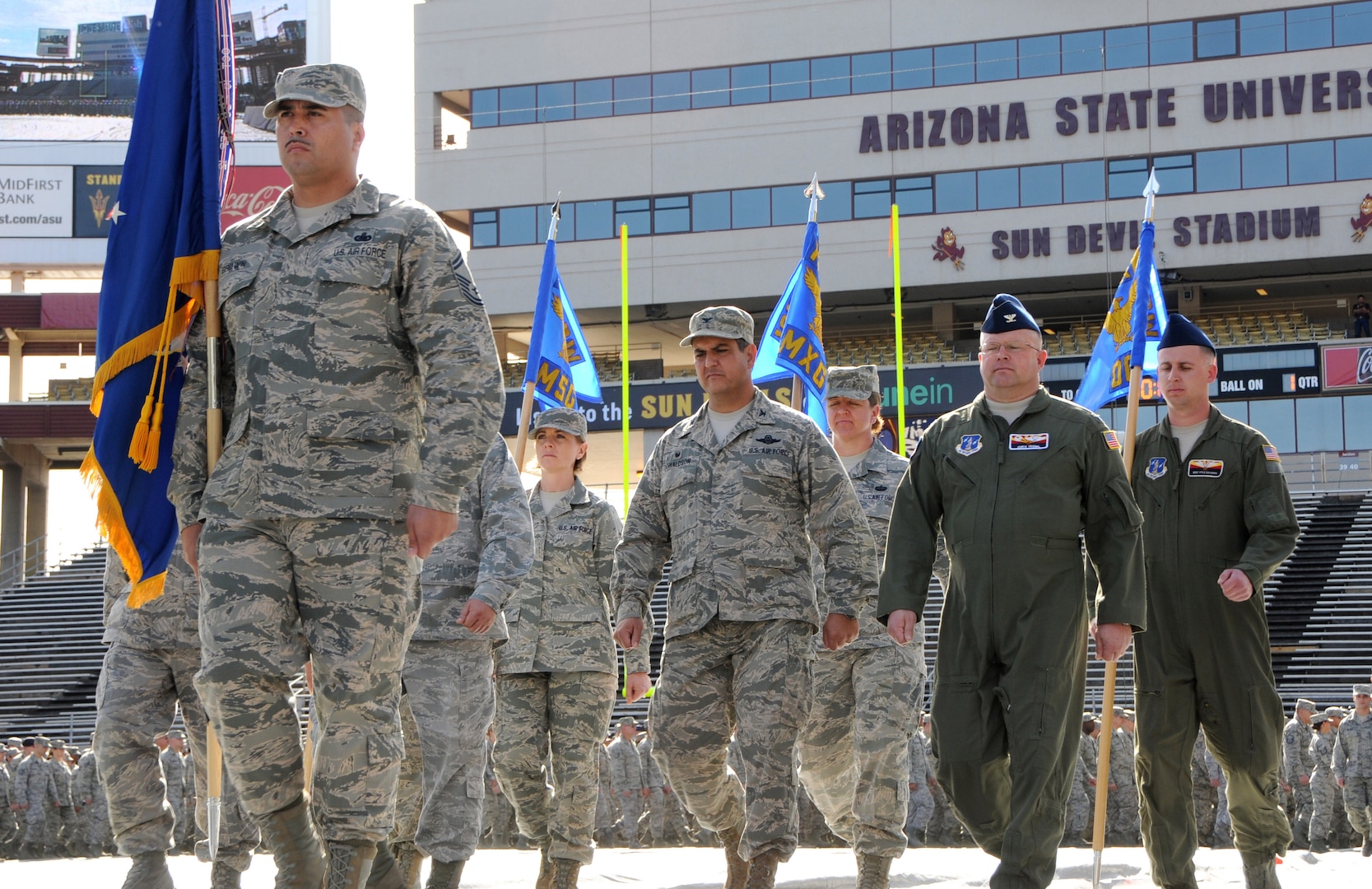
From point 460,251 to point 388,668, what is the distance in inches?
48.4

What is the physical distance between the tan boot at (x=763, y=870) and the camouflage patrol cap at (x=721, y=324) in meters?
2.08

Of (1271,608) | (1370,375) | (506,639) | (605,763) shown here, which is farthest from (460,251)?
(1370,375)

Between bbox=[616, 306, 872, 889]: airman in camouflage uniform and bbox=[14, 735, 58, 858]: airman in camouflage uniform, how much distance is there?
15313mm

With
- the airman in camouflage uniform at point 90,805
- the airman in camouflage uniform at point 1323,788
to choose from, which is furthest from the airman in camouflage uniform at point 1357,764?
the airman in camouflage uniform at point 90,805

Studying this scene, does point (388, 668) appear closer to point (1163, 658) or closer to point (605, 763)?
point (1163, 658)

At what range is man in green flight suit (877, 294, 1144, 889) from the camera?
5.60m

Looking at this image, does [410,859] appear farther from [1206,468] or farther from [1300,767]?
[1300,767]

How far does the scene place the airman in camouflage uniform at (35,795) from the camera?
1978 centimetres

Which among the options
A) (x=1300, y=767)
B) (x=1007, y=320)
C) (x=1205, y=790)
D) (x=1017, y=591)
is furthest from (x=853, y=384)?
(x=1300, y=767)

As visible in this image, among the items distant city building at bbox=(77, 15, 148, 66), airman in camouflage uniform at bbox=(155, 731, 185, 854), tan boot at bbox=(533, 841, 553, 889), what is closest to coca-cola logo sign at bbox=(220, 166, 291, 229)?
distant city building at bbox=(77, 15, 148, 66)

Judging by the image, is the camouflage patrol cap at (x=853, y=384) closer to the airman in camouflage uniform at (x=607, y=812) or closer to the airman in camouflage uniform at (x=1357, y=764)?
the airman in camouflage uniform at (x=1357, y=764)

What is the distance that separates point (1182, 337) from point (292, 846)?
430cm

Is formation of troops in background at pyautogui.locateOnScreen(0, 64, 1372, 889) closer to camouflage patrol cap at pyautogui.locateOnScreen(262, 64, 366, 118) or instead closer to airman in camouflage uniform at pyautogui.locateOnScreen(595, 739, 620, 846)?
camouflage patrol cap at pyautogui.locateOnScreen(262, 64, 366, 118)

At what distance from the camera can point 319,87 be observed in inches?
185
